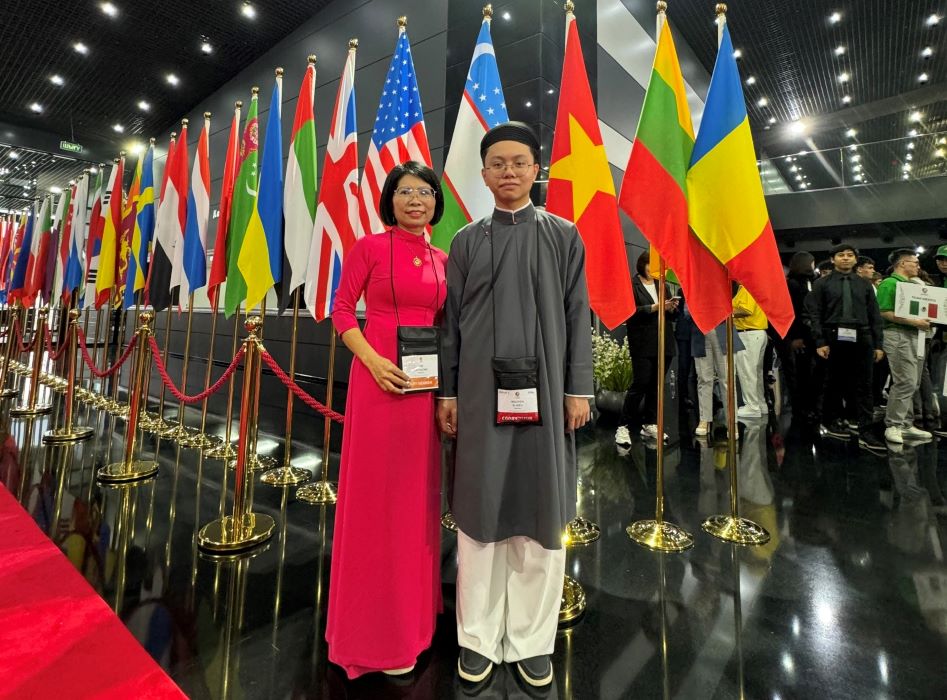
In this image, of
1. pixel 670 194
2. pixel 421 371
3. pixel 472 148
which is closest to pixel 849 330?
pixel 670 194

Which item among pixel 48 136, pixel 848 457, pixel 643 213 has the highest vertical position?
pixel 48 136

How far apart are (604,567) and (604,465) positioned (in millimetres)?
1585

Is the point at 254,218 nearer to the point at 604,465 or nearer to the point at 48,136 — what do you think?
the point at 604,465

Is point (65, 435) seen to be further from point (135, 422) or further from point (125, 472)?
point (135, 422)

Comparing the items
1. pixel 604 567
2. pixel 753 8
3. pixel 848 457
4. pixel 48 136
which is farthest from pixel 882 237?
pixel 48 136

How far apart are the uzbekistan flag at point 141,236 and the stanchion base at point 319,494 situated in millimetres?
2977

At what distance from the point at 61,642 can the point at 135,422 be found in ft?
6.09

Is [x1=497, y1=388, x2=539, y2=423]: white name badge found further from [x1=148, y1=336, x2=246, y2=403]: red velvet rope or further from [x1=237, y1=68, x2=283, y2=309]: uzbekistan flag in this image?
[x1=237, y1=68, x2=283, y2=309]: uzbekistan flag

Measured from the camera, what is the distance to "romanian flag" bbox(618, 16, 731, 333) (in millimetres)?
2336

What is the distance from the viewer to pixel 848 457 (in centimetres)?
382

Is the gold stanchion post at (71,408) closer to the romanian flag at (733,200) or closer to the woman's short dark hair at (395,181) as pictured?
the woman's short dark hair at (395,181)

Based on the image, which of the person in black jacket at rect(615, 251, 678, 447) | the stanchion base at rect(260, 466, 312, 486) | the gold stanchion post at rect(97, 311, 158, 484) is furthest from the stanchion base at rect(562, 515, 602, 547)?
the gold stanchion post at rect(97, 311, 158, 484)

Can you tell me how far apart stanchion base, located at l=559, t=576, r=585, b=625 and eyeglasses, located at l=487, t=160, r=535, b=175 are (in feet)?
5.01

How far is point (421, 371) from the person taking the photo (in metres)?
1.42
